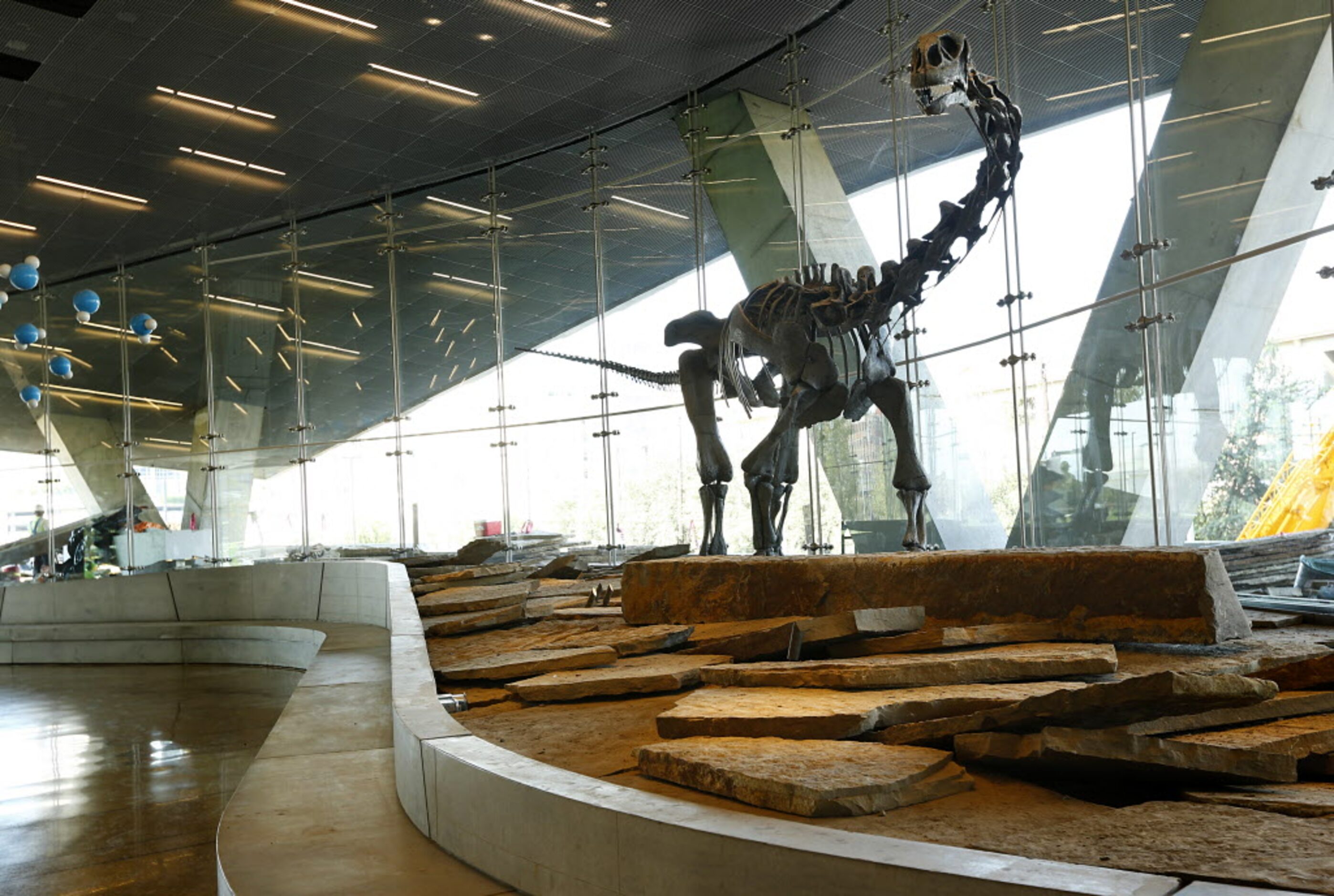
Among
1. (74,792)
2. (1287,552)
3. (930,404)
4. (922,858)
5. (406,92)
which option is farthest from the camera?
(406,92)

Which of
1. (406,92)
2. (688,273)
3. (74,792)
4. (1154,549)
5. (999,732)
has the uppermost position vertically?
(406,92)

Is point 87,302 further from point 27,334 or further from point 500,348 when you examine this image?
point 500,348

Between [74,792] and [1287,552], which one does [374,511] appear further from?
[1287,552]

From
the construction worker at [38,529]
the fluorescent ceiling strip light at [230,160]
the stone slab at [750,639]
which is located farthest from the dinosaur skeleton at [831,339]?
the construction worker at [38,529]

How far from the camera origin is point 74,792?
18.9 ft

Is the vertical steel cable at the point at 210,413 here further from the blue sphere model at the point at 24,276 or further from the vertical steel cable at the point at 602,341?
the vertical steel cable at the point at 602,341

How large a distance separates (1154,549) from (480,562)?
9.16 meters

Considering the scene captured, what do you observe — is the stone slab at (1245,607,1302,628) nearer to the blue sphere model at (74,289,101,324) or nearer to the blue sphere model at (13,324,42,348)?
the blue sphere model at (74,289,101,324)

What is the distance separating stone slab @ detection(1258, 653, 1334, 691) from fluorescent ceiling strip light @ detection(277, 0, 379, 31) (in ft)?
31.6

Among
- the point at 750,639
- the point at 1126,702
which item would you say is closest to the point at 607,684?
the point at 750,639

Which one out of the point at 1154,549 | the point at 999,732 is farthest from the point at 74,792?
the point at 1154,549

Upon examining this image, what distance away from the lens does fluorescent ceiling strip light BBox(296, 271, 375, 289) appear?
15.5 metres

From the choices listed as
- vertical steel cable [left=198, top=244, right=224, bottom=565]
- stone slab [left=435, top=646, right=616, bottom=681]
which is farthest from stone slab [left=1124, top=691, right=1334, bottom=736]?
vertical steel cable [left=198, top=244, right=224, bottom=565]

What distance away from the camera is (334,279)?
51.6 feet
